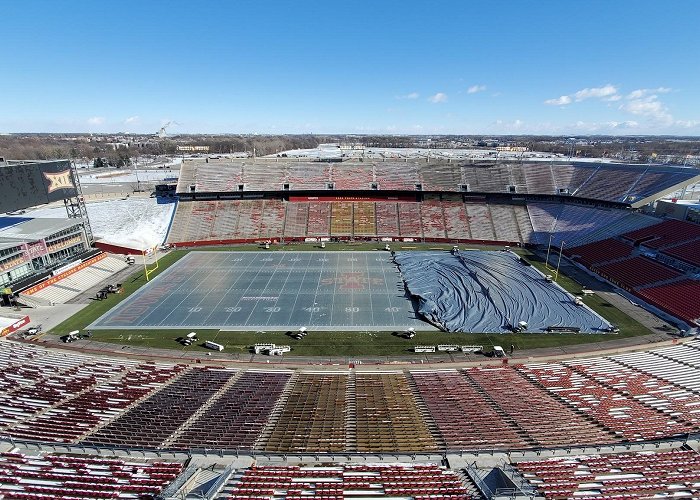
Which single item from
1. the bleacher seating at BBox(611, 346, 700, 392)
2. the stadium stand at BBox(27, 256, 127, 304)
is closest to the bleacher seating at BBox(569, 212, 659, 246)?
the bleacher seating at BBox(611, 346, 700, 392)

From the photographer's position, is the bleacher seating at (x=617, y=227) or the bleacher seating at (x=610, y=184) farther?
the bleacher seating at (x=610, y=184)

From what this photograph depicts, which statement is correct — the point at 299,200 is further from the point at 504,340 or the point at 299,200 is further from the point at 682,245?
the point at 682,245

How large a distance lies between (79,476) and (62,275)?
41681mm

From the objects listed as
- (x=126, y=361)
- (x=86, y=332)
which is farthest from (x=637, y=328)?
(x=86, y=332)

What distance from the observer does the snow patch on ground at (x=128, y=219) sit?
216 feet

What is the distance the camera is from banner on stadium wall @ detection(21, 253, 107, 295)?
44.5m

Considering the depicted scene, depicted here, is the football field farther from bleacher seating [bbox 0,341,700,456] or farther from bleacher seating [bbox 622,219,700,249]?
bleacher seating [bbox 622,219,700,249]

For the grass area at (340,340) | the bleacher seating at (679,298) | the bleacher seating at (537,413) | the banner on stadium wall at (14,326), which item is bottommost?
the grass area at (340,340)

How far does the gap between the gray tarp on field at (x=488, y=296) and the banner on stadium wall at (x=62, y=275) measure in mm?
46497

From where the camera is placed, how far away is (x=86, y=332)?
3784 centimetres

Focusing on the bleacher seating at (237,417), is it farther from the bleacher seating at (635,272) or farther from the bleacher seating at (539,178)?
the bleacher seating at (539,178)

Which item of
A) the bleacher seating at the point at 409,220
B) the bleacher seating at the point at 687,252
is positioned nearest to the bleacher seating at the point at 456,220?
the bleacher seating at the point at 409,220

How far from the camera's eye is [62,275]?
48969 millimetres

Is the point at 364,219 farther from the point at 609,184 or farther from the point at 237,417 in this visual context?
the point at 237,417
